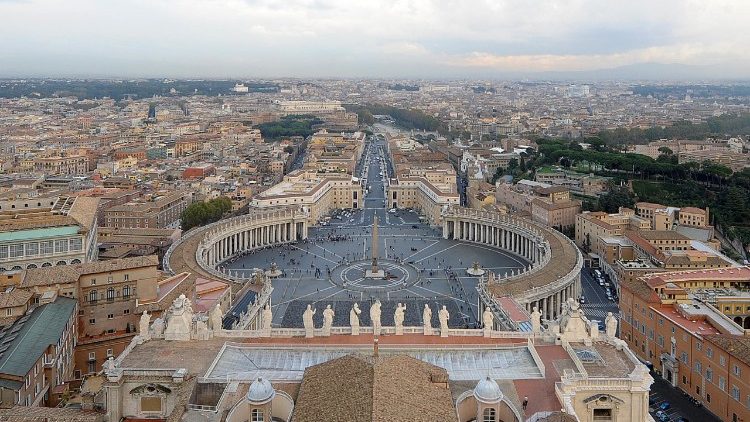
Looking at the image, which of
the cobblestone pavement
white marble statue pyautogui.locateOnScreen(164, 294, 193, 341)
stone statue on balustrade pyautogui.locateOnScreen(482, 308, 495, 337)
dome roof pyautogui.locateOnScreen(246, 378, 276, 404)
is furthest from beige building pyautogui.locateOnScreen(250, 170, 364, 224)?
dome roof pyautogui.locateOnScreen(246, 378, 276, 404)

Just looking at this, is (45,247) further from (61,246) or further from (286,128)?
(286,128)

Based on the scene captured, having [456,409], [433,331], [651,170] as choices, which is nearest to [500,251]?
[651,170]

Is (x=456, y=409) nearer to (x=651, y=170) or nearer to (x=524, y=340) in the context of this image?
(x=524, y=340)

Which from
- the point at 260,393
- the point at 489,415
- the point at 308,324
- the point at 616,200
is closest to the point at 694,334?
the point at 489,415

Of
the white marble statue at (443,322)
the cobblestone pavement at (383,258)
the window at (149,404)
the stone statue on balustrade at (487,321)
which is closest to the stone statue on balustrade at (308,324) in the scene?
the white marble statue at (443,322)

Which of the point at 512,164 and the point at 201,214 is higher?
the point at 512,164

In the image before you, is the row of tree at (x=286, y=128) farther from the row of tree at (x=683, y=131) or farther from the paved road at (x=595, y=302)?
the paved road at (x=595, y=302)
